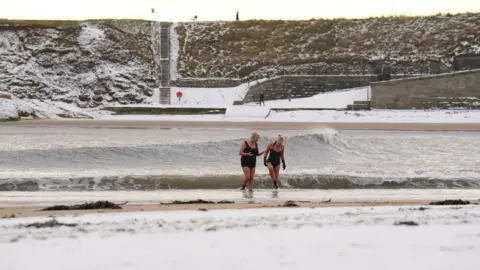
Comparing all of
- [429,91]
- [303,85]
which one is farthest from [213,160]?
[303,85]

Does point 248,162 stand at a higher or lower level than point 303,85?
lower

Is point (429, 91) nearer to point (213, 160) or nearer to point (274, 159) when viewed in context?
point (213, 160)

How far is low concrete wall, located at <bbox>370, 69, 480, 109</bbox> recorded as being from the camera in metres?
36.2

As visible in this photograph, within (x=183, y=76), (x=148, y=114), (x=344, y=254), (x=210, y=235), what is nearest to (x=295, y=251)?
(x=344, y=254)

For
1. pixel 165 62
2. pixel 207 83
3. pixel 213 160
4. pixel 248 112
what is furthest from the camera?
pixel 165 62

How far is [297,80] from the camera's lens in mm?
42000

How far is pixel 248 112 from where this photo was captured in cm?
3519

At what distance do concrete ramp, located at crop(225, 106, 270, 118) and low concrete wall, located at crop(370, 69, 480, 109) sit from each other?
6.00m

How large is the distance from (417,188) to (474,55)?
30312mm

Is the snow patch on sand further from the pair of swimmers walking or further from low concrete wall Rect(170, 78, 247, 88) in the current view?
low concrete wall Rect(170, 78, 247, 88)

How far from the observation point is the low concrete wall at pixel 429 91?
36188 mm

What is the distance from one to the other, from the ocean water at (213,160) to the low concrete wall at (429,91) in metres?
11.1

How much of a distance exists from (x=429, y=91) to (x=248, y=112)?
9.83 metres

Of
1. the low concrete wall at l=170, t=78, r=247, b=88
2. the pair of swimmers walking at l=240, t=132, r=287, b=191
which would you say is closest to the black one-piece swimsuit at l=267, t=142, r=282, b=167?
the pair of swimmers walking at l=240, t=132, r=287, b=191
